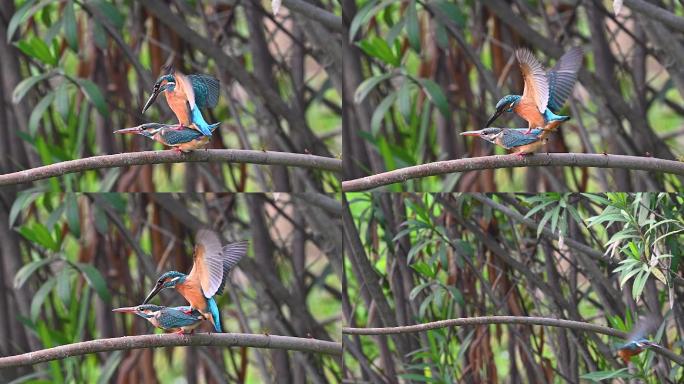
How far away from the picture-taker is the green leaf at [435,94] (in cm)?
159

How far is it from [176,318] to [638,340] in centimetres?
59

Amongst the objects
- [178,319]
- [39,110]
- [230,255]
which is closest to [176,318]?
[178,319]

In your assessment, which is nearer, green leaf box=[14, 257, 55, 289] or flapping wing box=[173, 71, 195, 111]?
flapping wing box=[173, 71, 195, 111]

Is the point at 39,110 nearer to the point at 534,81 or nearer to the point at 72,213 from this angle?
the point at 72,213

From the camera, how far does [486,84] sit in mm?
1631

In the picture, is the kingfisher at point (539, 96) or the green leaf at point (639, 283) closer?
the kingfisher at point (539, 96)

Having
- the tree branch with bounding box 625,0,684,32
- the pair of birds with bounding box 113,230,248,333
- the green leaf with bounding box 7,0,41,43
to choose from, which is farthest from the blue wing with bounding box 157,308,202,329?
the tree branch with bounding box 625,0,684,32

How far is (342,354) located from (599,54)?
0.55m

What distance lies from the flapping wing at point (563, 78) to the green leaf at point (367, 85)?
249 millimetres

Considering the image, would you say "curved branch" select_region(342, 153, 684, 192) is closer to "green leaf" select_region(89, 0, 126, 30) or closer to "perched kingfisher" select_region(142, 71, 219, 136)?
"perched kingfisher" select_region(142, 71, 219, 136)

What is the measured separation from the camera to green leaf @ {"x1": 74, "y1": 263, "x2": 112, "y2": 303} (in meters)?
1.71

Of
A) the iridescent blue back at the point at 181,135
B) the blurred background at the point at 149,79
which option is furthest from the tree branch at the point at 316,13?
the iridescent blue back at the point at 181,135

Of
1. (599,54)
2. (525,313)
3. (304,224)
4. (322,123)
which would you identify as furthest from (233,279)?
(599,54)

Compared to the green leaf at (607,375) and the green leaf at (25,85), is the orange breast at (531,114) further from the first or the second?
the green leaf at (25,85)
